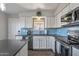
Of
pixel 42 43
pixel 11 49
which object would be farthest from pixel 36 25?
pixel 11 49

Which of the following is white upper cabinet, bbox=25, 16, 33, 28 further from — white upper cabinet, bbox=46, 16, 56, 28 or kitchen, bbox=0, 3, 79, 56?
white upper cabinet, bbox=46, 16, 56, 28

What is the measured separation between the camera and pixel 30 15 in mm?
2676

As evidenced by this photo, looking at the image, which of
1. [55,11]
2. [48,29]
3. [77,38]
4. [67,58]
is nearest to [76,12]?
[77,38]

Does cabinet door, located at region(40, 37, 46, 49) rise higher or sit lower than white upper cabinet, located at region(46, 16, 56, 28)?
lower

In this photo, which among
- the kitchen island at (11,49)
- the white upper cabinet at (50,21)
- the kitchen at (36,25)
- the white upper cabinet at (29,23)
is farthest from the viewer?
the white upper cabinet at (29,23)

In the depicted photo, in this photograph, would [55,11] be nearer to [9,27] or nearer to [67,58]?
[9,27]

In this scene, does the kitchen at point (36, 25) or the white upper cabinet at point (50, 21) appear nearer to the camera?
the kitchen at point (36, 25)

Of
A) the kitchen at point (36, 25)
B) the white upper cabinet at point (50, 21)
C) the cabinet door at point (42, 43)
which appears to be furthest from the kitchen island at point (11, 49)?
the white upper cabinet at point (50, 21)

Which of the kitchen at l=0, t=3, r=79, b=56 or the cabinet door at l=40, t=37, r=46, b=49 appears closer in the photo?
the kitchen at l=0, t=3, r=79, b=56

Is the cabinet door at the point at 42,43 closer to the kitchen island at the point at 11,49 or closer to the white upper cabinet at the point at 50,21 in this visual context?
the white upper cabinet at the point at 50,21

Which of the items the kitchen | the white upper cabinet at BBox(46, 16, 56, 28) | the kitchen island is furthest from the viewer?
the white upper cabinet at BBox(46, 16, 56, 28)

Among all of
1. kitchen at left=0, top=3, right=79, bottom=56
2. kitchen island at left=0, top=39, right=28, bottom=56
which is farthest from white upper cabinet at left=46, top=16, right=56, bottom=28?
kitchen island at left=0, top=39, right=28, bottom=56

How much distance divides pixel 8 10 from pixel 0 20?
0.21 meters

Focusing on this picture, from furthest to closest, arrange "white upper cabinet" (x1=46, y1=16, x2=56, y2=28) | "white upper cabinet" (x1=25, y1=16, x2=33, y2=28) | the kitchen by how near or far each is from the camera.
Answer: "white upper cabinet" (x1=25, y1=16, x2=33, y2=28) < "white upper cabinet" (x1=46, y1=16, x2=56, y2=28) < the kitchen
